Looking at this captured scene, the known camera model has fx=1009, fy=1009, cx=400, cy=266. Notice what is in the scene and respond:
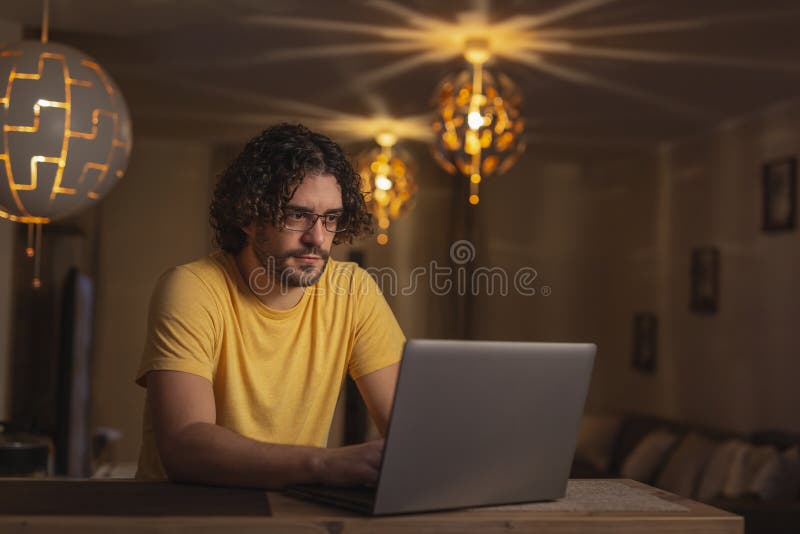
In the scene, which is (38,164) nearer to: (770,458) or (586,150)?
(770,458)

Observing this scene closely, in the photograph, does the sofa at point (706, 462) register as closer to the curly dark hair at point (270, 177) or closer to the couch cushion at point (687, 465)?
the couch cushion at point (687, 465)

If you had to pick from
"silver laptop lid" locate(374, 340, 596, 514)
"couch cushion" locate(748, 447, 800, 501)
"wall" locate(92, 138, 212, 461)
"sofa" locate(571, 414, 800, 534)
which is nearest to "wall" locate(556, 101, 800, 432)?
"sofa" locate(571, 414, 800, 534)

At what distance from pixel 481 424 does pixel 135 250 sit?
20.4 ft

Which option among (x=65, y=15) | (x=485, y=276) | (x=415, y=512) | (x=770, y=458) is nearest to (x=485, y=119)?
(x=65, y=15)

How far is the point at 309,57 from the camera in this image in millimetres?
4617

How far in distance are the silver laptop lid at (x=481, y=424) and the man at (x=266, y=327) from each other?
0.32m

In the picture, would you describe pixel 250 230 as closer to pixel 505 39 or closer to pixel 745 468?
pixel 505 39

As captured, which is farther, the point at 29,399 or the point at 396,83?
the point at 29,399

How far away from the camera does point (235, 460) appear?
4.88 feet

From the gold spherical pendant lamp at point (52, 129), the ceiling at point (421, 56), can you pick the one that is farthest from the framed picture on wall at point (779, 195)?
the gold spherical pendant lamp at point (52, 129)

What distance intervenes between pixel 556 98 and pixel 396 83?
35.0 inches

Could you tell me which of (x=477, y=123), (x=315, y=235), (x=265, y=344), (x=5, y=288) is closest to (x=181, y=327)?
(x=265, y=344)

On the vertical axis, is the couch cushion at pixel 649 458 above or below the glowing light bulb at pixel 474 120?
below

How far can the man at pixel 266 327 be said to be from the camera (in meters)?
1.65
